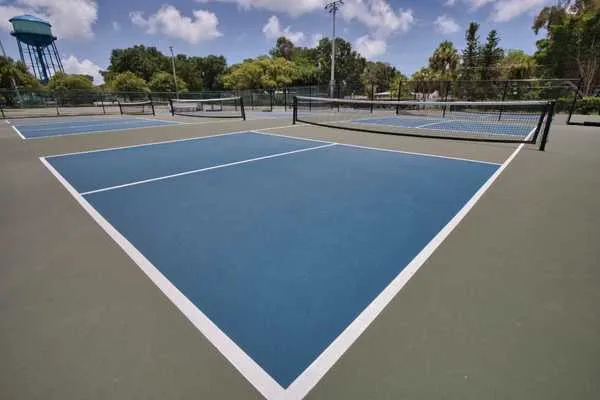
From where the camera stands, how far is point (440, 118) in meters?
19.1

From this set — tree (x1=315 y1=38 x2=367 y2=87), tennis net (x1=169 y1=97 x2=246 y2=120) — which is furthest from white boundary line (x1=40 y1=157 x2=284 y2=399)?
tree (x1=315 y1=38 x2=367 y2=87)

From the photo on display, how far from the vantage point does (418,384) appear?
5.74 feet

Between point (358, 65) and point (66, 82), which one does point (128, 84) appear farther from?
point (358, 65)

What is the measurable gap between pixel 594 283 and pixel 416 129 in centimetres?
1156

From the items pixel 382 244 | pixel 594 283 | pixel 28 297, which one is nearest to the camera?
pixel 28 297

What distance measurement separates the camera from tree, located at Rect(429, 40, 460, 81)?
4591cm

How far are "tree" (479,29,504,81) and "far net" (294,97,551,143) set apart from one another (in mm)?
21547

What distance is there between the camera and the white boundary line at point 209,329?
5.71 ft

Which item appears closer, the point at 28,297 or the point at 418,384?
the point at 418,384

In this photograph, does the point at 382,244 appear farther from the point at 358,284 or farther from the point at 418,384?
the point at 418,384

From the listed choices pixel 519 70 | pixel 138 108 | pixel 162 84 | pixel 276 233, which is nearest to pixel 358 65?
pixel 519 70

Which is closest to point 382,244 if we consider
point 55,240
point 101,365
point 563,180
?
point 101,365

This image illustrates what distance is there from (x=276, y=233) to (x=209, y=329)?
5.24ft

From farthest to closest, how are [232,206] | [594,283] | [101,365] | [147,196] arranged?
[147,196] → [232,206] → [594,283] → [101,365]
